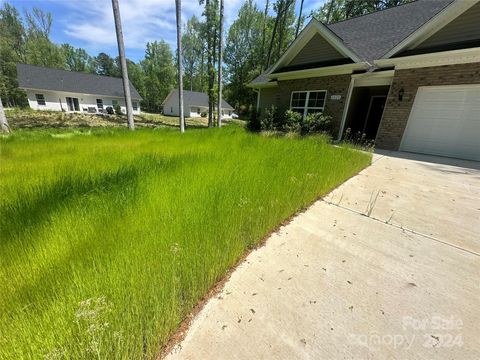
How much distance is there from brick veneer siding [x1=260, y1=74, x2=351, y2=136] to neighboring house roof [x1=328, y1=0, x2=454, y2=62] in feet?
4.37

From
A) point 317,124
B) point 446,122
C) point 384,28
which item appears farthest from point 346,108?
point 384,28

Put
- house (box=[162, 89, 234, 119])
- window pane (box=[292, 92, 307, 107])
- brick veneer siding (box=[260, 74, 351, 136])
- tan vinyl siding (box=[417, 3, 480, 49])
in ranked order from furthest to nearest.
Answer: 1. house (box=[162, 89, 234, 119])
2. window pane (box=[292, 92, 307, 107])
3. brick veneer siding (box=[260, 74, 351, 136])
4. tan vinyl siding (box=[417, 3, 480, 49])

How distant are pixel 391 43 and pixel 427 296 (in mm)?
11396

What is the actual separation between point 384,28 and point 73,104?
1482 inches

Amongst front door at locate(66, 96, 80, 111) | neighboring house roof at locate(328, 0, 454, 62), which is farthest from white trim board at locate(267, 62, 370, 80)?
front door at locate(66, 96, 80, 111)

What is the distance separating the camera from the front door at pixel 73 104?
1157 inches

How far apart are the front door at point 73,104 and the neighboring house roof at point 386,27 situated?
3533 centimetres

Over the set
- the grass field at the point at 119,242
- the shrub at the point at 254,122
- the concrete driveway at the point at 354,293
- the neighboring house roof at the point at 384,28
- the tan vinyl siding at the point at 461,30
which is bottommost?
the concrete driveway at the point at 354,293

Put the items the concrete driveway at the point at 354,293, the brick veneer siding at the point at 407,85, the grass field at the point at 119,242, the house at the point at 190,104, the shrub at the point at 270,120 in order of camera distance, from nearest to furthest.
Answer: the grass field at the point at 119,242 < the concrete driveway at the point at 354,293 < the brick veneer siding at the point at 407,85 < the shrub at the point at 270,120 < the house at the point at 190,104

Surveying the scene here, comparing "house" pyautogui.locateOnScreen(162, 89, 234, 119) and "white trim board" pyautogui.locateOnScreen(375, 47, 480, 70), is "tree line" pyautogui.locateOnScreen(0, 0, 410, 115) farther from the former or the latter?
"white trim board" pyautogui.locateOnScreen(375, 47, 480, 70)

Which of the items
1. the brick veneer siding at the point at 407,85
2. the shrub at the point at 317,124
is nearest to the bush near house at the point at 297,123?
the shrub at the point at 317,124

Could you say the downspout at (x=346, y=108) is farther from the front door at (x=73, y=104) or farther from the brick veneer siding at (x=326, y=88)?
the front door at (x=73, y=104)

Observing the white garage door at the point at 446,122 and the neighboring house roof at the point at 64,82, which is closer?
the white garage door at the point at 446,122

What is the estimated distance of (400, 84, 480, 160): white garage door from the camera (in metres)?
6.59
